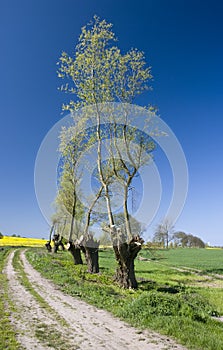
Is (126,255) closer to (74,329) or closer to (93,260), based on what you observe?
(93,260)

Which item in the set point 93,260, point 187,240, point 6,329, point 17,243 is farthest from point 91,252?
point 187,240

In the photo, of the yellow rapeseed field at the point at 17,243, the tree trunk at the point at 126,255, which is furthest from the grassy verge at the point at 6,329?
the yellow rapeseed field at the point at 17,243

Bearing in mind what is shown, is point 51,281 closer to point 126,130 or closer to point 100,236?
point 100,236

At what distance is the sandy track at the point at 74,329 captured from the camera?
7.64 m

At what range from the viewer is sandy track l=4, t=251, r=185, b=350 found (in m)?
7.64

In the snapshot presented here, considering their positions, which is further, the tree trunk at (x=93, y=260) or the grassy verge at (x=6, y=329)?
the tree trunk at (x=93, y=260)

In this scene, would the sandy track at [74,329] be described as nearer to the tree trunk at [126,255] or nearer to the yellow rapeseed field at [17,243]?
the tree trunk at [126,255]

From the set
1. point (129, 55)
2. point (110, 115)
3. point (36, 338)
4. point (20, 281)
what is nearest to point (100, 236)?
point (20, 281)

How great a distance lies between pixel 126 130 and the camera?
20.3 m

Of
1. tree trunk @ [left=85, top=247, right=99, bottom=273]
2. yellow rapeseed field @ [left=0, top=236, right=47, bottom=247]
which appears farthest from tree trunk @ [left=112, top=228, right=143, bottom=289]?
yellow rapeseed field @ [left=0, top=236, right=47, bottom=247]

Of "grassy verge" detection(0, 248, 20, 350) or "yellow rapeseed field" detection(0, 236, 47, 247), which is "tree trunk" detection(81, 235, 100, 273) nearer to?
"grassy verge" detection(0, 248, 20, 350)

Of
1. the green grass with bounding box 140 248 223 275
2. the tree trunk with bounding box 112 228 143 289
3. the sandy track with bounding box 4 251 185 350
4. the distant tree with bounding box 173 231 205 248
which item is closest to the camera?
the sandy track with bounding box 4 251 185 350

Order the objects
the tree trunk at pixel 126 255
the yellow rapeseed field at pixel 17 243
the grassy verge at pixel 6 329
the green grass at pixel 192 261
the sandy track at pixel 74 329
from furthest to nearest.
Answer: the yellow rapeseed field at pixel 17 243 < the green grass at pixel 192 261 < the tree trunk at pixel 126 255 < the sandy track at pixel 74 329 < the grassy verge at pixel 6 329

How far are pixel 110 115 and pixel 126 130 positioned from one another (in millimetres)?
1544
